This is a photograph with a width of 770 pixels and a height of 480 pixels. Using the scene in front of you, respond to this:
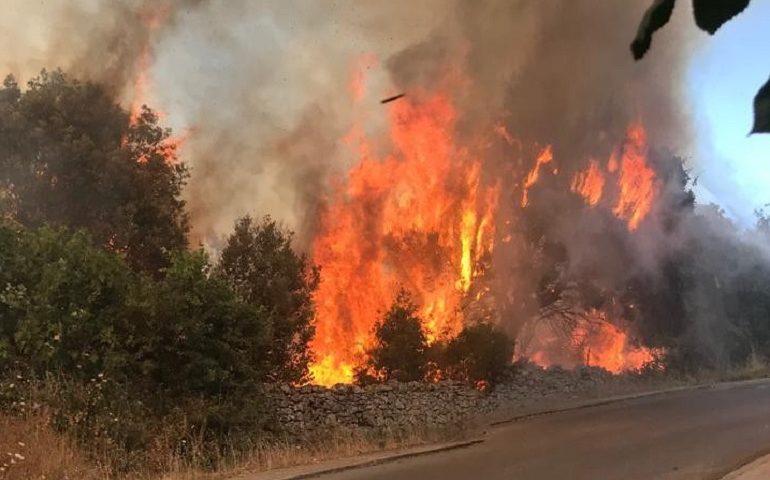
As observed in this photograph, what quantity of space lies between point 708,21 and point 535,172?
25523 millimetres

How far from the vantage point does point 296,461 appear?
12203mm

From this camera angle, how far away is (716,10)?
4.80 ft

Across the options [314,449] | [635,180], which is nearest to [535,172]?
[635,180]

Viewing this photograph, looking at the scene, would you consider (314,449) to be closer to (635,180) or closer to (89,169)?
(89,169)

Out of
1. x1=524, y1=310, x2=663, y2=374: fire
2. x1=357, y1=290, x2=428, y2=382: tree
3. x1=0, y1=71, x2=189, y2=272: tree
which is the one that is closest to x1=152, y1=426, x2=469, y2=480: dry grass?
x1=357, y1=290, x2=428, y2=382: tree

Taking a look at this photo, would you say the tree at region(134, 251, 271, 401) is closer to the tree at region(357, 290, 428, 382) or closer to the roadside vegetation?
the roadside vegetation

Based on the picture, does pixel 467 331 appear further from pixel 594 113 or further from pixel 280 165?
pixel 594 113

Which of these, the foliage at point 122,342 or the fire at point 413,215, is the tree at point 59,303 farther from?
the fire at point 413,215

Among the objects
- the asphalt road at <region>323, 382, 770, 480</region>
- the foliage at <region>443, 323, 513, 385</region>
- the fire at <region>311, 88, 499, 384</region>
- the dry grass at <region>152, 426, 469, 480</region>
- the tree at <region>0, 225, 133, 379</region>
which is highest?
the fire at <region>311, 88, 499, 384</region>

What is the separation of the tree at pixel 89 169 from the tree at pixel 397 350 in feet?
20.2

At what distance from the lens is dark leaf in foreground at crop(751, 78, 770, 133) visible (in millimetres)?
1433

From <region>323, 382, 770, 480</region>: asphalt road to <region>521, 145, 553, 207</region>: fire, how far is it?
30.6ft

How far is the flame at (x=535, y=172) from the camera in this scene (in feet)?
86.3

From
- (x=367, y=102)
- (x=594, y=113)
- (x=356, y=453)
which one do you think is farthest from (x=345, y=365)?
(x=594, y=113)
